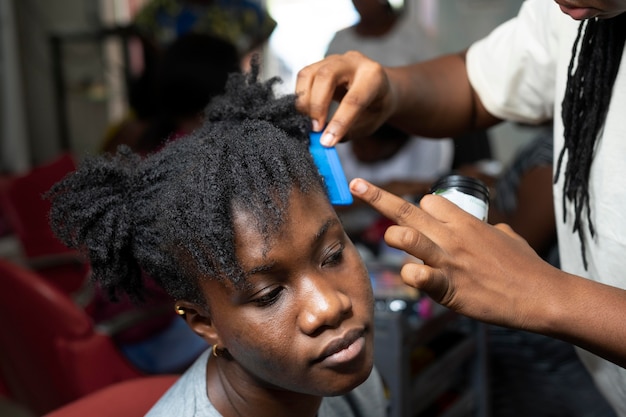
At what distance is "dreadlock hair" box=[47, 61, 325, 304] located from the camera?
2.40ft

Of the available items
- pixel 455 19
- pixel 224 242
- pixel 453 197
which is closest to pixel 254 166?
pixel 224 242

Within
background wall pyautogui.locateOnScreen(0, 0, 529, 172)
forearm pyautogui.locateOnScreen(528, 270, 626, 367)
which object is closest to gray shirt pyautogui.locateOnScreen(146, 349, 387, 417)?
forearm pyautogui.locateOnScreen(528, 270, 626, 367)

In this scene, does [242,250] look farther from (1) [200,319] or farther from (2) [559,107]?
(2) [559,107]

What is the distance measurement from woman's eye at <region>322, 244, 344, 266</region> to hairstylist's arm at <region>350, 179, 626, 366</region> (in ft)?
0.49

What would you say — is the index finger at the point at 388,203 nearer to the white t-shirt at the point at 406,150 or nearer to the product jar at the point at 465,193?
the product jar at the point at 465,193

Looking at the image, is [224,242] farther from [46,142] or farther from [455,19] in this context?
[46,142]

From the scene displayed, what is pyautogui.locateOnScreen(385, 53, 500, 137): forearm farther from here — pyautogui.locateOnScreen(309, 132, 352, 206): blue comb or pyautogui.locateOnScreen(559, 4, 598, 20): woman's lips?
pyautogui.locateOnScreen(559, 4, 598, 20): woman's lips

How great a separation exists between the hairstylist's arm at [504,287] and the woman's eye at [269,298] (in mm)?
174

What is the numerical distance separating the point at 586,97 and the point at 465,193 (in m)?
0.23

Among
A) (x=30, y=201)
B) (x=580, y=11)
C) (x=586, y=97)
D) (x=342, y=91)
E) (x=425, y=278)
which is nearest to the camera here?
(x=425, y=278)

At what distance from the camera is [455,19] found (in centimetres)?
292

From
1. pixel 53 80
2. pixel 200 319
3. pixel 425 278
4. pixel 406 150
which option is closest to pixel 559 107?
pixel 425 278

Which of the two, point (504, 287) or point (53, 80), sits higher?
point (504, 287)

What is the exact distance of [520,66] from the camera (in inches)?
37.9
